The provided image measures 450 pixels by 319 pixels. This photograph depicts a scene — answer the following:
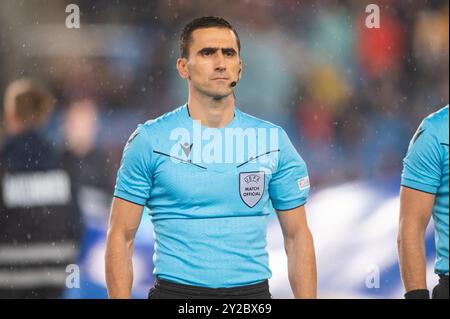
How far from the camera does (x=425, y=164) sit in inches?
176

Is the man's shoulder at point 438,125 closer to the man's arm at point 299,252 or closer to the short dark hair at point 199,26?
the man's arm at point 299,252

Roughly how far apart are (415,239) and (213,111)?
3.95 ft

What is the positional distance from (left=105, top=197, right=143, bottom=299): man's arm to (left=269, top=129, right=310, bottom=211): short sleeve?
70 centimetres

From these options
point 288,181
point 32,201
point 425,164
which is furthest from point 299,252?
point 32,201

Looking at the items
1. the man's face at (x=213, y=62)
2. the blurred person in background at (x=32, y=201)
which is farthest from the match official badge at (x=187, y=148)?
the blurred person in background at (x=32, y=201)

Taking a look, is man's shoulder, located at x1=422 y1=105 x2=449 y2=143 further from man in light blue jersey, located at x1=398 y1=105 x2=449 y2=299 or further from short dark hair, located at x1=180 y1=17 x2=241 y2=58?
short dark hair, located at x1=180 y1=17 x2=241 y2=58

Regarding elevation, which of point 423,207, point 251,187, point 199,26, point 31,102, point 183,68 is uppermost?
point 199,26

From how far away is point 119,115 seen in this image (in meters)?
5.74

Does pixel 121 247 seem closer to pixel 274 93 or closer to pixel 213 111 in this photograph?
pixel 213 111

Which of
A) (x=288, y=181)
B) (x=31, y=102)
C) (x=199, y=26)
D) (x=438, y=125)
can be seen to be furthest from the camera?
(x=31, y=102)

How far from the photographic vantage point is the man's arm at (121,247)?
4410 millimetres

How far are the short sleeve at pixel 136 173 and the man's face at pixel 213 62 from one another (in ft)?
1.40
